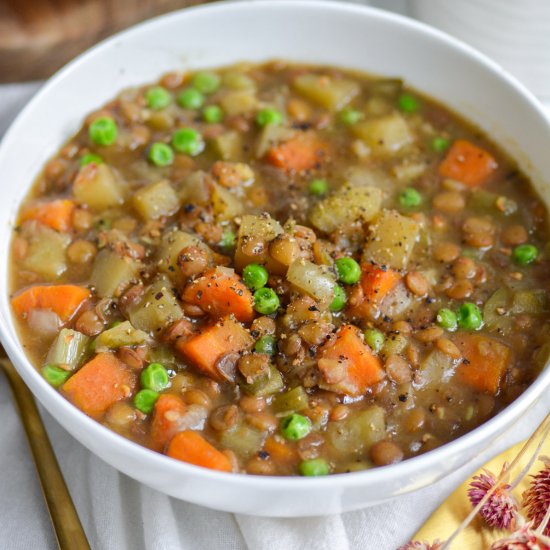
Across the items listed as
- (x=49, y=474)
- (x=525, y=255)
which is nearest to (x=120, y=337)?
(x=49, y=474)

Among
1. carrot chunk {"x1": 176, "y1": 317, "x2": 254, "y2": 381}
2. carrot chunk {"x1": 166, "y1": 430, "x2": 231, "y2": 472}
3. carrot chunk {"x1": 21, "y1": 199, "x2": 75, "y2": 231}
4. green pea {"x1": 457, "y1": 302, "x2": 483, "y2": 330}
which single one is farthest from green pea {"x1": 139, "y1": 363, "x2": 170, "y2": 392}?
green pea {"x1": 457, "y1": 302, "x2": 483, "y2": 330}

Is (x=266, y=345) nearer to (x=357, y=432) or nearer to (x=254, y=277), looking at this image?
(x=254, y=277)

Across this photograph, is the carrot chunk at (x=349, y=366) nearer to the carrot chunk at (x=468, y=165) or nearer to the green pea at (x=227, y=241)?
the green pea at (x=227, y=241)

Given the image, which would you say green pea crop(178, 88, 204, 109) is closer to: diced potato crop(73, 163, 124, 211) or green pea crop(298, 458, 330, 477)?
diced potato crop(73, 163, 124, 211)

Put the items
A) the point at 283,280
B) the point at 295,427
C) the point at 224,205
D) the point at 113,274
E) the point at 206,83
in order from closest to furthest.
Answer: the point at 295,427 < the point at 283,280 < the point at 113,274 < the point at 224,205 < the point at 206,83

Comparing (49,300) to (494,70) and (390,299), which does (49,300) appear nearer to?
(390,299)

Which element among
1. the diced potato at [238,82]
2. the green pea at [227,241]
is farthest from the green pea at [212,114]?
the green pea at [227,241]
